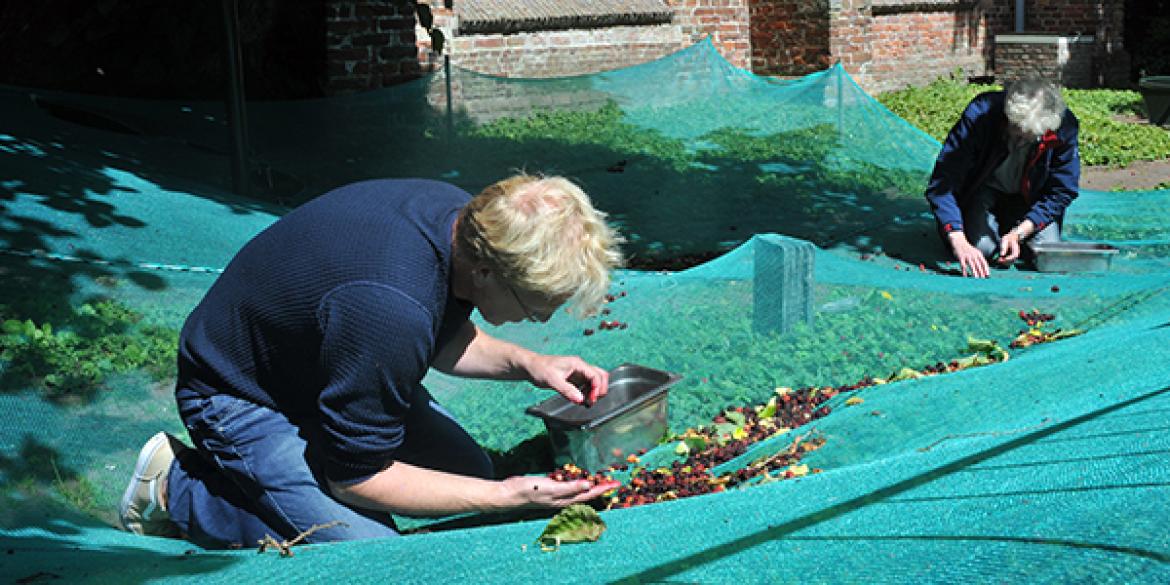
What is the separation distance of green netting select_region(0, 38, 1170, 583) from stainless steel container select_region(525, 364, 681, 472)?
0.40 ft

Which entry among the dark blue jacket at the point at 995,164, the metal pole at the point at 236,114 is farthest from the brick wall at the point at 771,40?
the dark blue jacket at the point at 995,164

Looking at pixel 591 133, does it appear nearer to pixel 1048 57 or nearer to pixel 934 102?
pixel 934 102

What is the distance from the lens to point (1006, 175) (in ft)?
20.2

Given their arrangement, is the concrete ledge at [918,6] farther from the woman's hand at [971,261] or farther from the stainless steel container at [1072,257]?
the woman's hand at [971,261]

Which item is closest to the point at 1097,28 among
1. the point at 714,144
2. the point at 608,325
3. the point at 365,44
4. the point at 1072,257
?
the point at 714,144

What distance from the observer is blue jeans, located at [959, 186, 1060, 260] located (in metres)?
6.12

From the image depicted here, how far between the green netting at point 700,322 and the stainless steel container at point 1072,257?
127 mm

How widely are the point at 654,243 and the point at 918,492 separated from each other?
4.86 m

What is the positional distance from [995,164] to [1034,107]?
0.55 meters

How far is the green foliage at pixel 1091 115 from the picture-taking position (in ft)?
36.1

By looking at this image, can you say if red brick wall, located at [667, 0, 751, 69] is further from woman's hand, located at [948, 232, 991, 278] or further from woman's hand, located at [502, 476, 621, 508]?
woman's hand, located at [502, 476, 621, 508]

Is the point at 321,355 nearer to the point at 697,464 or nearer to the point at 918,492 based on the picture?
the point at 918,492

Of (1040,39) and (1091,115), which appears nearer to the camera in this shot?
(1091,115)

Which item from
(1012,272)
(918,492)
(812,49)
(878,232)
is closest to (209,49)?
(878,232)
